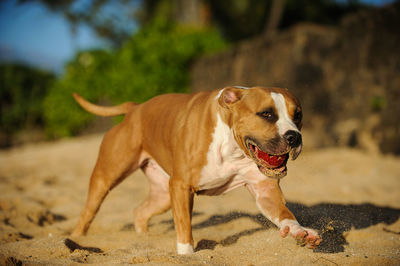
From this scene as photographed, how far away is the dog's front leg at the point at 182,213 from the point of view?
128 inches

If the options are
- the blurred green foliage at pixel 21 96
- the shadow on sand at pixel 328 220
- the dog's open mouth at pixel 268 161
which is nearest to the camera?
the dog's open mouth at pixel 268 161

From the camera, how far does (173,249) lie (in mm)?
3523

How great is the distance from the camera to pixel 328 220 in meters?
3.71

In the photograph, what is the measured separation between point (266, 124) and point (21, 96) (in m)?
15.7

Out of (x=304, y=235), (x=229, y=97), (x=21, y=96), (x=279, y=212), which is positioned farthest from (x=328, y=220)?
(x=21, y=96)

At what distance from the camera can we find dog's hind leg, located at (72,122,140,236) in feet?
13.0

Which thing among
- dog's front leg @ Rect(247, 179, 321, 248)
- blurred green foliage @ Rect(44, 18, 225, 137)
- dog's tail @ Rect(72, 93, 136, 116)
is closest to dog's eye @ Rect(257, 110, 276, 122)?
dog's front leg @ Rect(247, 179, 321, 248)

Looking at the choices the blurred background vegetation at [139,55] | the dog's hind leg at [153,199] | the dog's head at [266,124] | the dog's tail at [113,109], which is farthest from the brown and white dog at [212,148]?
the blurred background vegetation at [139,55]

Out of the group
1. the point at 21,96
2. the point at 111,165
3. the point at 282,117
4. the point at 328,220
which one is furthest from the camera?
the point at 21,96

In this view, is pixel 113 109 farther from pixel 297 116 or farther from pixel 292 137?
pixel 292 137

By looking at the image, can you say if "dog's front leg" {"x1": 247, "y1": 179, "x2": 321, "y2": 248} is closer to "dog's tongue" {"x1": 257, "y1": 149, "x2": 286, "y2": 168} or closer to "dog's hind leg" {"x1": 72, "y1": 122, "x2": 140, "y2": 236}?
"dog's tongue" {"x1": 257, "y1": 149, "x2": 286, "y2": 168}

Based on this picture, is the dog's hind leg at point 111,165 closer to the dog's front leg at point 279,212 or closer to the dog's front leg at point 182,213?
the dog's front leg at point 182,213

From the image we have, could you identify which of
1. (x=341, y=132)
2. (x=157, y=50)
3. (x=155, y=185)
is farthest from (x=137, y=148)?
(x=157, y=50)

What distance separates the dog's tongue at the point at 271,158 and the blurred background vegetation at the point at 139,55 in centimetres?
544
